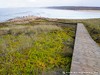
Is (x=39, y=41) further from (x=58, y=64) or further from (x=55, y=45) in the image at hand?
(x=58, y=64)

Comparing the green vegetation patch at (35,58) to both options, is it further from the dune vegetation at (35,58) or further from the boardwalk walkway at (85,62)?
the boardwalk walkway at (85,62)

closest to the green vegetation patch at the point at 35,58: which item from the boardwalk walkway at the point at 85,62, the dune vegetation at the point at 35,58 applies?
the dune vegetation at the point at 35,58

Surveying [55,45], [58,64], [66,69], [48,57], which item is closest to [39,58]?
[48,57]

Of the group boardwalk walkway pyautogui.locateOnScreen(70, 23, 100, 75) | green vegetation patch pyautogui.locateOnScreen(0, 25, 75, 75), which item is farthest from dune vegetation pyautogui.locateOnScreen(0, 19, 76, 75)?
boardwalk walkway pyautogui.locateOnScreen(70, 23, 100, 75)

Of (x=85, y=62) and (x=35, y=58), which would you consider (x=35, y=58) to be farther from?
(x=85, y=62)

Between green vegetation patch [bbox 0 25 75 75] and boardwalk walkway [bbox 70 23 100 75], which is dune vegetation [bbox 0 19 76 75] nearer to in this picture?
green vegetation patch [bbox 0 25 75 75]

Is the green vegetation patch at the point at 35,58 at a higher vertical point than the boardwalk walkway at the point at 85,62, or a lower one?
lower

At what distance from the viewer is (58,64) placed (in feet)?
25.2

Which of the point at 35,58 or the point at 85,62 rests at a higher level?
the point at 85,62

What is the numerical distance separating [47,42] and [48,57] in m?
2.55

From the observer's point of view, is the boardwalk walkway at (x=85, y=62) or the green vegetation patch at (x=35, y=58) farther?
the green vegetation patch at (x=35, y=58)

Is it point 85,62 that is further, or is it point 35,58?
point 35,58

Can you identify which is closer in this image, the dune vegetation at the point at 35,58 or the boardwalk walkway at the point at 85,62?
the boardwalk walkway at the point at 85,62

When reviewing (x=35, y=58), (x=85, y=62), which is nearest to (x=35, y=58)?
(x=35, y=58)
